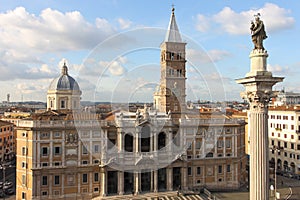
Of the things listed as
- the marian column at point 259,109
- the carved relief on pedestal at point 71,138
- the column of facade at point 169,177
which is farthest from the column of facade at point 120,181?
the marian column at point 259,109

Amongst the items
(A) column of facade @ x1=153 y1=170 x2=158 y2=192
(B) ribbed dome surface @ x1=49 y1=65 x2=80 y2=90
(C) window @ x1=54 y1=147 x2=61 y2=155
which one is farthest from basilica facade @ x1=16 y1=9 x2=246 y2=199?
(B) ribbed dome surface @ x1=49 y1=65 x2=80 y2=90

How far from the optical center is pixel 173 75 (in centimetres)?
4694

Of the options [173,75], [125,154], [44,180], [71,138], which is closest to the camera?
[44,180]

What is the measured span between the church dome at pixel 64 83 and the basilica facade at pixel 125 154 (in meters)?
14.5

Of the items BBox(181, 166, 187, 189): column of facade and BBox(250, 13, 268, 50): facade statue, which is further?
BBox(181, 166, 187, 189): column of facade

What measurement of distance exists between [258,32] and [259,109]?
3.09 meters

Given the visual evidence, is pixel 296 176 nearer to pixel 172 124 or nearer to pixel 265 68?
pixel 172 124

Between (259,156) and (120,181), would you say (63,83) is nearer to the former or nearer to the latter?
(120,181)

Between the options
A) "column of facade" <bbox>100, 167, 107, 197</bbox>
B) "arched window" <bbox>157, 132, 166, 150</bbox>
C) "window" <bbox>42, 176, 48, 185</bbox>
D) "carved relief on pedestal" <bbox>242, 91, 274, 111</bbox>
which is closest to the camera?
"carved relief on pedestal" <bbox>242, 91, 274, 111</bbox>

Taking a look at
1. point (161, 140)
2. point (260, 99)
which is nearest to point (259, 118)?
point (260, 99)

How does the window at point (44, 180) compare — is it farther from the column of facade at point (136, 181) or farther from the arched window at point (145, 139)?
the arched window at point (145, 139)

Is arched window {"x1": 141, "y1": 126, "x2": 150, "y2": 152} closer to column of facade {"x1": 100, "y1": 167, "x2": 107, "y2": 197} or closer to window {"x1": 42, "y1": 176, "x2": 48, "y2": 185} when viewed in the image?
column of facade {"x1": 100, "y1": 167, "x2": 107, "y2": 197}

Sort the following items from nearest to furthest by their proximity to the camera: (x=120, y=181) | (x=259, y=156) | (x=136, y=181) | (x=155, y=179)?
(x=259, y=156), (x=120, y=181), (x=136, y=181), (x=155, y=179)

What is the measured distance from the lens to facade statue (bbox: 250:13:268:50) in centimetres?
1212
